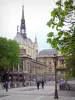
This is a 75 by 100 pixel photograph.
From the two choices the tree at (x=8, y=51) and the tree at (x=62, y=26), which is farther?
A: the tree at (x=8, y=51)

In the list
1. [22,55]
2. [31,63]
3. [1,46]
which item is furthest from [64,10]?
[31,63]

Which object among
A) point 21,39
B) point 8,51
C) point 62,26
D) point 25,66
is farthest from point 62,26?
point 21,39

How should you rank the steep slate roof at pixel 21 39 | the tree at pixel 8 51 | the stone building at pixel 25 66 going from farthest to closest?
1. the steep slate roof at pixel 21 39
2. the stone building at pixel 25 66
3. the tree at pixel 8 51

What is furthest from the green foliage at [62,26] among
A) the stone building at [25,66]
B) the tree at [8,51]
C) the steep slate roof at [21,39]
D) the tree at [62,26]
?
the steep slate roof at [21,39]

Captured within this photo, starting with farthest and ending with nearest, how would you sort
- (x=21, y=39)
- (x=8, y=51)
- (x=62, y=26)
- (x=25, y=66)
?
(x=21, y=39) < (x=25, y=66) < (x=8, y=51) < (x=62, y=26)

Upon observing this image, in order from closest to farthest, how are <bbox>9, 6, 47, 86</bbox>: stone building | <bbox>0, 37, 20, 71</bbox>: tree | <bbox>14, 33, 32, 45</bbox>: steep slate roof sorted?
<bbox>0, 37, 20, 71</bbox>: tree
<bbox>9, 6, 47, 86</bbox>: stone building
<bbox>14, 33, 32, 45</bbox>: steep slate roof

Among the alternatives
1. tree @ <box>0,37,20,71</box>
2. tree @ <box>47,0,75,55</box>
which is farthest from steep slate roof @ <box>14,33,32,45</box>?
tree @ <box>47,0,75,55</box>

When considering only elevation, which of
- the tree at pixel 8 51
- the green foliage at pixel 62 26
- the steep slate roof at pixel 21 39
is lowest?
the green foliage at pixel 62 26

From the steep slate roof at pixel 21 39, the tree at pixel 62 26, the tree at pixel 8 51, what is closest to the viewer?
the tree at pixel 62 26

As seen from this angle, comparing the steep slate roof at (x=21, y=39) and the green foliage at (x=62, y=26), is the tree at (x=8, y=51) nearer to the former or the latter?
the steep slate roof at (x=21, y=39)

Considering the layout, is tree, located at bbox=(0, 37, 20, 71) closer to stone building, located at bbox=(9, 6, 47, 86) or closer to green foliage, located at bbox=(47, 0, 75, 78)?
stone building, located at bbox=(9, 6, 47, 86)

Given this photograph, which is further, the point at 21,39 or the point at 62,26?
the point at 21,39

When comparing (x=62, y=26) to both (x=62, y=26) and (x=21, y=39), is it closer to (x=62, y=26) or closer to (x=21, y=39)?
(x=62, y=26)

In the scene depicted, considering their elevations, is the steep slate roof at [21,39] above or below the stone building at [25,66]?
above
